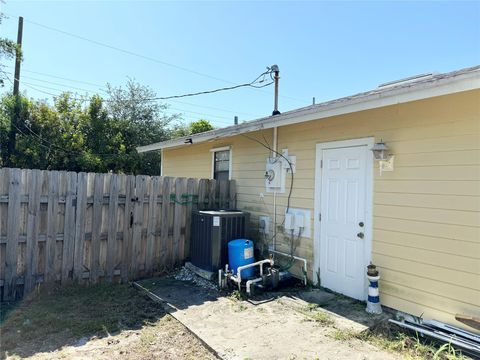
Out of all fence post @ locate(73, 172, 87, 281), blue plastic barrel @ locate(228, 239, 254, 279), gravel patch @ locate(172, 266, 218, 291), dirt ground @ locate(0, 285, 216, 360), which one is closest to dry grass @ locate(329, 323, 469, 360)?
dirt ground @ locate(0, 285, 216, 360)

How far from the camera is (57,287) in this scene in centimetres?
430

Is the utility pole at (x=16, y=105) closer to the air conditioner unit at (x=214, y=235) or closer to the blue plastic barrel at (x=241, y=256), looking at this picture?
the air conditioner unit at (x=214, y=235)

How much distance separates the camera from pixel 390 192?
12.5 ft

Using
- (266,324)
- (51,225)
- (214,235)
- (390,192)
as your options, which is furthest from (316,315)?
(51,225)

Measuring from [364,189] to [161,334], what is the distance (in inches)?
122

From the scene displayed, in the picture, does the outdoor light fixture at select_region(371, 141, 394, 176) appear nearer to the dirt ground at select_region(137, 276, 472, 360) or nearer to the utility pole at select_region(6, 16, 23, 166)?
the dirt ground at select_region(137, 276, 472, 360)

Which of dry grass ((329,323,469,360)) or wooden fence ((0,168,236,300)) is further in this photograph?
wooden fence ((0,168,236,300))

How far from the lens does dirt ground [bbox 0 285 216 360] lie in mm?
2844

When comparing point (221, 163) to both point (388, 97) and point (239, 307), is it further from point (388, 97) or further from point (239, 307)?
point (388, 97)

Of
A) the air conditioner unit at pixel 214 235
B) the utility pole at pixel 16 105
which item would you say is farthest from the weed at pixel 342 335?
the utility pole at pixel 16 105

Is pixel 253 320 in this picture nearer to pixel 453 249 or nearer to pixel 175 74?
pixel 453 249

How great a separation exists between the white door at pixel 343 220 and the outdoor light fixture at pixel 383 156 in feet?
0.89

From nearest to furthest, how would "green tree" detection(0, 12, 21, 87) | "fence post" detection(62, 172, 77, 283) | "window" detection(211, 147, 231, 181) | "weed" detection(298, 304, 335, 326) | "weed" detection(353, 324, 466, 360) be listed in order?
"weed" detection(353, 324, 466, 360) < "weed" detection(298, 304, 335, 326) < "fence post" detection(62, 172, 77, 283) < "window" detection(211, 147, 231, 181) < "green tree" detection(0, 12, 21, 87)

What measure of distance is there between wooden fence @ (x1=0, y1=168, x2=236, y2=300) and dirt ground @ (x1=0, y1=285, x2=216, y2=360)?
42 centimetres
